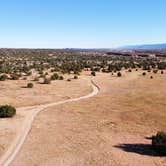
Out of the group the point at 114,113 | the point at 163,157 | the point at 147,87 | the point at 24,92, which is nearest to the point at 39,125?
the point at 114,113

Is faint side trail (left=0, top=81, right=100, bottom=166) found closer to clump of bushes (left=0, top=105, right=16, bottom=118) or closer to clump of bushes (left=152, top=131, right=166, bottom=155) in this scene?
clump of bushes (left=0, top=105, right=16, bottom=118)

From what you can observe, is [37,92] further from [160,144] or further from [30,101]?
[160,144]

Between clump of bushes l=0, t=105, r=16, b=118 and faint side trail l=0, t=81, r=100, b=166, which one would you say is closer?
faint side trail l=0, t=81, r=100, b=166

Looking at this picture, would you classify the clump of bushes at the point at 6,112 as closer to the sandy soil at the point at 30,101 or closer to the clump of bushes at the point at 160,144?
the sandy soil at the point at 30,101

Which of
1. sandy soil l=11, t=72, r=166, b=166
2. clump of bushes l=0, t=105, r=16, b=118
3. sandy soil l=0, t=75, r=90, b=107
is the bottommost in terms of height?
sandy soil l=0, t=75, r=90, b=107

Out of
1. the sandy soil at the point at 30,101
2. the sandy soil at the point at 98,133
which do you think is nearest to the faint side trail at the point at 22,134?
the sandy soil at the point at 30,101

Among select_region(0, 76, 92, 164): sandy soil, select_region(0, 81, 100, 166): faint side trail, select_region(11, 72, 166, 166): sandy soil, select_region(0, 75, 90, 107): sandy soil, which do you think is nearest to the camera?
select_region(0, 81, 100, 166): faint side trail

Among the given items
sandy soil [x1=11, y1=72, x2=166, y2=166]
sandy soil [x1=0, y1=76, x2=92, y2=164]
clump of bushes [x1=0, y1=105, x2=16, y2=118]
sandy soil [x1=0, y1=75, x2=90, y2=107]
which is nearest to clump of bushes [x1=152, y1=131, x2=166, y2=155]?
sandy soil [x1=11, y1=72, x2=166, y2=166]

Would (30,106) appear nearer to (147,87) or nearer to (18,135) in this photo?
(18,135)
